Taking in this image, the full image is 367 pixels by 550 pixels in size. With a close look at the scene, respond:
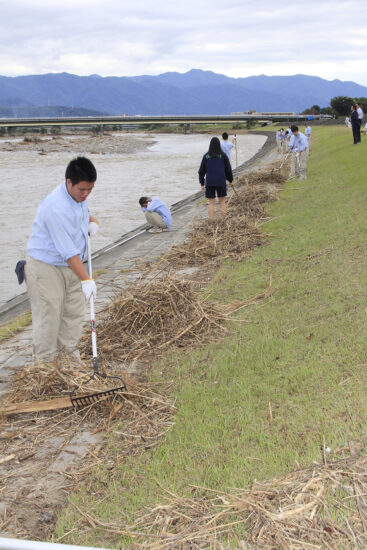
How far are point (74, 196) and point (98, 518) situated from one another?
2.72m

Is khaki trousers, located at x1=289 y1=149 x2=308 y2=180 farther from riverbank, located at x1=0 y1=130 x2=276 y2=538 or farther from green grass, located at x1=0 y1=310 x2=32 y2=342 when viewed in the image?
riverbank, located at x1=0 y1=130 x2=276 y2=538

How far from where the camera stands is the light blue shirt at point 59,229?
16.4 ft

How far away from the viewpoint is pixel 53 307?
5348mm

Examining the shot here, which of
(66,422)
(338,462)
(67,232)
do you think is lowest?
(66,422)

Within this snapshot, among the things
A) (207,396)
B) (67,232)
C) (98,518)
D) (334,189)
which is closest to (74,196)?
(67,232)

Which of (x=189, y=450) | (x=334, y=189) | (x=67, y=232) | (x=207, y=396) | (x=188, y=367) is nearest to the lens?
(x=189, y=450)

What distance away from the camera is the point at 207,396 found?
473 cm

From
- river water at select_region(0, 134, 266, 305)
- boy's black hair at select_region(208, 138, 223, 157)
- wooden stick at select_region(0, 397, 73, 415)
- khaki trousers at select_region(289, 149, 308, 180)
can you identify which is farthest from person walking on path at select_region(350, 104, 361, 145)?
wooden stick at select_region(0, 397, 73, 415)

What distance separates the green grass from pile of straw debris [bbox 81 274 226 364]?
1.31 meters

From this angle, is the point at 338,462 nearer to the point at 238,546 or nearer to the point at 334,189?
the point at 238,546

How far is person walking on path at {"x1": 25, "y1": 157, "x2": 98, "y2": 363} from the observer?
16.4ft

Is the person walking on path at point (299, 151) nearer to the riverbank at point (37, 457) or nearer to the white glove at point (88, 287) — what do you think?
the riverbank at point (37, 457)

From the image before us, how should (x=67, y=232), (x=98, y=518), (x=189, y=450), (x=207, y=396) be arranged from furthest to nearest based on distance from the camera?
(x=67, y=232) → (x=207, y=396) → (x=189, y=450) → (x=98, y=518)

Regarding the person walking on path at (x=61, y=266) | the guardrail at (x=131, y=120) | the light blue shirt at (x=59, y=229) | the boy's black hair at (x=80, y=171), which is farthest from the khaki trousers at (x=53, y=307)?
the guardrail at (x=131, y=120)
